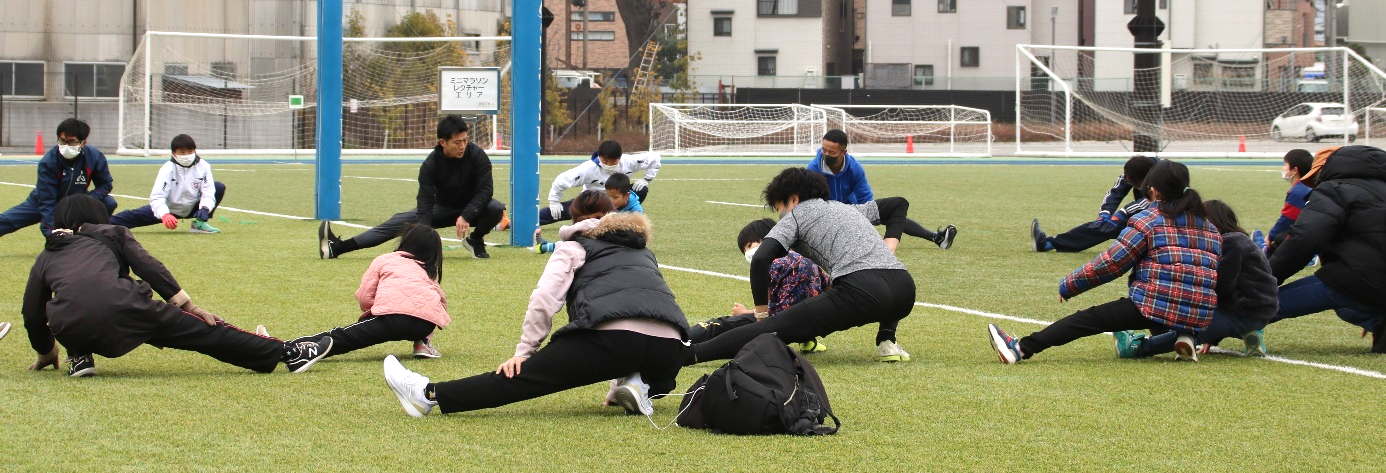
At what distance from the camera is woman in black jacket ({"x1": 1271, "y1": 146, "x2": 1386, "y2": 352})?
766cm

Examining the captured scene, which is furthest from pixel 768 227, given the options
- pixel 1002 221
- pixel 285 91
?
pixel 285 91

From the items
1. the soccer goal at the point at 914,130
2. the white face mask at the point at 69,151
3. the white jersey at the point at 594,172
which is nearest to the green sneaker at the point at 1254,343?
the white jersey at the point at 594,172

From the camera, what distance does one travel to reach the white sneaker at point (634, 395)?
5.91m

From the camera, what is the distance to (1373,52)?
61750 mm

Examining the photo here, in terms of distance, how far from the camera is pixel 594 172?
43.7 ft

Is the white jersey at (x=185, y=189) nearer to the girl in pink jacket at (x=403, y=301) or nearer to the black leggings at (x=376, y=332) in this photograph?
the girl in pink jacket at (x=403, y=301)

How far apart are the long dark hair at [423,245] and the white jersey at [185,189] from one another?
8.21 m

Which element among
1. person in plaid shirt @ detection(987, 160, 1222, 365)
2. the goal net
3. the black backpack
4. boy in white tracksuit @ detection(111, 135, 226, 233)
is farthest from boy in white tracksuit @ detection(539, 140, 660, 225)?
the goal net

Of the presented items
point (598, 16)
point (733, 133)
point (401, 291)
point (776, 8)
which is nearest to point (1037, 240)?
point (401, 291)

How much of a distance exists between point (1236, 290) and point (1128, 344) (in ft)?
1.96

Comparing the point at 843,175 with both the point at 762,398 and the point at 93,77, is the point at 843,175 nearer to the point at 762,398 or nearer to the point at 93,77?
the point at 762,398

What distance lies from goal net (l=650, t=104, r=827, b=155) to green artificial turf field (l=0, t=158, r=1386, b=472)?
3024 centimetres

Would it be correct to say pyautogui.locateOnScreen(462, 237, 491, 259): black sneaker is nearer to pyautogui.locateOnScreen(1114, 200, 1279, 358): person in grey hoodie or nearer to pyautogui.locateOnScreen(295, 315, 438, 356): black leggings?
pyautogui.locateOnScreen(295, 315, 438, 356): black leggings

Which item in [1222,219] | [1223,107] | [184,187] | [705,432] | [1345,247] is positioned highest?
[1223,107]
